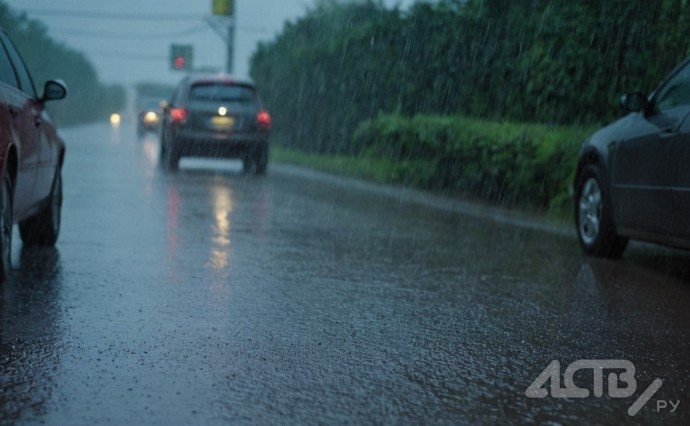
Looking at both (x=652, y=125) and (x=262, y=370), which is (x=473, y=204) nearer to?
(x=652, y=125)

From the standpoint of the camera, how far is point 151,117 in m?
52.2

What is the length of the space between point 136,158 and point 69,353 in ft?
71.6

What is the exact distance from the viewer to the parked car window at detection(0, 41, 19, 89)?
7.66m

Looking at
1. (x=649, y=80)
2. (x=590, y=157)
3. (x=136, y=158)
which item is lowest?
(x=136, y=158)

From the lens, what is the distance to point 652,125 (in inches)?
322

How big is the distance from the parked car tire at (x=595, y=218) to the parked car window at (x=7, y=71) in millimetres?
4659

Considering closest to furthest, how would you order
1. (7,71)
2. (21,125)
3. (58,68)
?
(21,125) < (7,71) < (58,68)

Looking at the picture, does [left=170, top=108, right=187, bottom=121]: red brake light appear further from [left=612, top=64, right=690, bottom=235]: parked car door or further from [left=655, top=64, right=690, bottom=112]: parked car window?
[left=655, top=64, right=690, bottom=112]: parked car window

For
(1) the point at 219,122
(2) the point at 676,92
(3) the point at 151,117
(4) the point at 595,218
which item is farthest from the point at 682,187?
(3) the point at 151,117

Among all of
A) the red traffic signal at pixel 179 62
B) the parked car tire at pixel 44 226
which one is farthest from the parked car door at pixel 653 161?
the red traffic signal at pixel 179 62

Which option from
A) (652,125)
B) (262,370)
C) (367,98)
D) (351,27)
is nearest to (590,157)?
(652,125)

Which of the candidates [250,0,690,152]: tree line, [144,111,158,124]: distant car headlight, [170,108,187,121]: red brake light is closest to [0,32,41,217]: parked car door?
[250,0,690,152]: tree line

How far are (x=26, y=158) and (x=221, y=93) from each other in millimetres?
13555

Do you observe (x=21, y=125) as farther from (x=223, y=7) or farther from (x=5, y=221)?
(x=223, y=7)
